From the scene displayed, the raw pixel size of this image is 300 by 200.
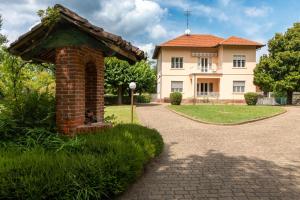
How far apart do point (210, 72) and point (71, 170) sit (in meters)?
35.3

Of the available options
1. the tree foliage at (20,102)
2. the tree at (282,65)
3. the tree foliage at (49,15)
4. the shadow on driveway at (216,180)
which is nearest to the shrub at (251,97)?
the tree at (282,65)

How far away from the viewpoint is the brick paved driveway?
4.69 m

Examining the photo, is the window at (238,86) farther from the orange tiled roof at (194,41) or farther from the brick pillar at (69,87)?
the brick pillar at (69,87)

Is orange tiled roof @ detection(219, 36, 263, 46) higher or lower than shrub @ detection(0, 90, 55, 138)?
higher

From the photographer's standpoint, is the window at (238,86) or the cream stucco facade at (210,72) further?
the window at (238,86)

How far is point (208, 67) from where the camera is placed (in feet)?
125

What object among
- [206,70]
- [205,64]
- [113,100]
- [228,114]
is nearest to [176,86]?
[206,70]

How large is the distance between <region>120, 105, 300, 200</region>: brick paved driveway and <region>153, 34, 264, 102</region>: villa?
88.9 feet

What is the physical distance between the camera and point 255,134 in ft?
38.0

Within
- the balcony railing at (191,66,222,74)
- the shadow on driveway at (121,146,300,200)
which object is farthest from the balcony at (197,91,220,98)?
the shadow on driveway at (121,146,300,200)

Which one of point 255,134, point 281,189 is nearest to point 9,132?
point 281,189

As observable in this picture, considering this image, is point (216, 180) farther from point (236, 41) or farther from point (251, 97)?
point (236, 41)

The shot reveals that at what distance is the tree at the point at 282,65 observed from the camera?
30156 millimetres

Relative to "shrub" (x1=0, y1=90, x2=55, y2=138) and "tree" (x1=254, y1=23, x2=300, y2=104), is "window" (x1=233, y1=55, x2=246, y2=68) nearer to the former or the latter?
"tree" (x1=254, y1=23, x2=300, y2=104)
